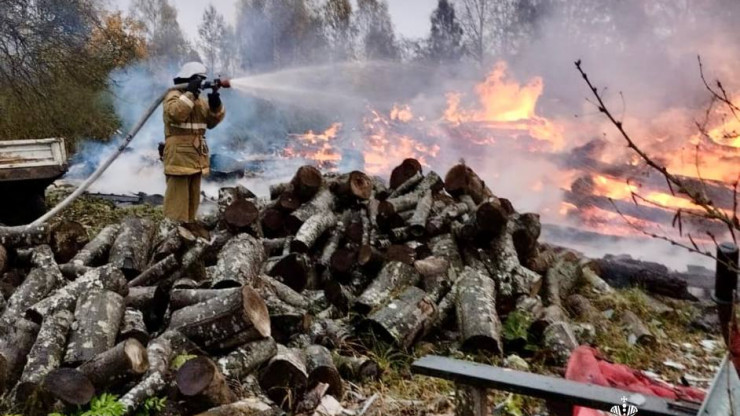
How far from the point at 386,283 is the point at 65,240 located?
2.99 metres

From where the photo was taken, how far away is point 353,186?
6.36 m

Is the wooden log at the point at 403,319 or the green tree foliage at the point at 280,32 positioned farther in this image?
the green tree foliage at the point at 280,32

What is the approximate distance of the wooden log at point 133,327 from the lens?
3.80 meters

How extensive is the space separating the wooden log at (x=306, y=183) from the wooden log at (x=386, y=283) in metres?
1.53

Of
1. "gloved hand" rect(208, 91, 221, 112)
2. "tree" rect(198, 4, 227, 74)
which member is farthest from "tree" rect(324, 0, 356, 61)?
"gloved hand" rect(208, 91, 221, 112)

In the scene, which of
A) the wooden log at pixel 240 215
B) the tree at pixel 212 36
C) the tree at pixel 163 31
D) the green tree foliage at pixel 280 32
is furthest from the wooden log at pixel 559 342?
the tree at pixel 163 31

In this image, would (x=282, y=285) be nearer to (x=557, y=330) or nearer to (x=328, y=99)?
(x=557, y=330)

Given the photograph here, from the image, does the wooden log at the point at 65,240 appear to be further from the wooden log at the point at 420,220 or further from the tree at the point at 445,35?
the tree at the point at 445,35

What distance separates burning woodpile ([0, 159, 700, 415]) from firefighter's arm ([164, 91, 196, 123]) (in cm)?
101

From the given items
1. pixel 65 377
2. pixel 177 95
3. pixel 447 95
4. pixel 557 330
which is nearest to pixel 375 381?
pixel 557 330

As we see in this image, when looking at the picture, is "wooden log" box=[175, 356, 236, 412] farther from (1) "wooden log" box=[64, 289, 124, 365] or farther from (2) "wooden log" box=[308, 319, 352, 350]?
(2) "wooden log" box=[308, 319, 352, 350]

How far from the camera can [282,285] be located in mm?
4926

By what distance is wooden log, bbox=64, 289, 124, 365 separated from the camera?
348cm

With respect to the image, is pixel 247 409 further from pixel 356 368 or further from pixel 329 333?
pixel 329 333
